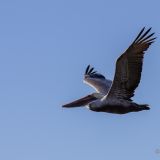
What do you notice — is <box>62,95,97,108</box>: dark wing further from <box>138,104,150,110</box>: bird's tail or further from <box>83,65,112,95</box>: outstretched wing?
<box>138,104,150,110</box>: bird's tail

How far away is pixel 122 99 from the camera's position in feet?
86.4

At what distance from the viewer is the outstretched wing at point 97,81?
29.0 meters

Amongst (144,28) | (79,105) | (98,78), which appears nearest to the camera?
(144,28)

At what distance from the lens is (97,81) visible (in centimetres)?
3016

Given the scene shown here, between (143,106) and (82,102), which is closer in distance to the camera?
(143,106)

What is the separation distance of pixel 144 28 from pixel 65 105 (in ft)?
16.5

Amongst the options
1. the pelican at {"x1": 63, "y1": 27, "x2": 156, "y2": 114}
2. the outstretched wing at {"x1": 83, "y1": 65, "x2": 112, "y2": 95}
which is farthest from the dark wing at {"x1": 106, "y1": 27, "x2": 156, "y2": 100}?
the outstretched wing at {"x1": 83, "y1": 65, "x2": 112, "y2": 95}

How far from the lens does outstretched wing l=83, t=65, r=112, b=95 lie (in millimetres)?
28969

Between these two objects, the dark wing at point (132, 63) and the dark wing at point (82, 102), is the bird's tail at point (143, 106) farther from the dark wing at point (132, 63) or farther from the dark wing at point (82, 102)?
the dark wing at point (82, 102)

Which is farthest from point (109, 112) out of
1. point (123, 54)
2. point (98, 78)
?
point (98, 78)

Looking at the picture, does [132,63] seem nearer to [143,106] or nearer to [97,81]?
[143,106]

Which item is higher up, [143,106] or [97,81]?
[97,81]

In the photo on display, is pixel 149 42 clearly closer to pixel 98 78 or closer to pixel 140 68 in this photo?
pixel 140 68

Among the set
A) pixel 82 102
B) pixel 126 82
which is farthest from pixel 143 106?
pixel 82 102
